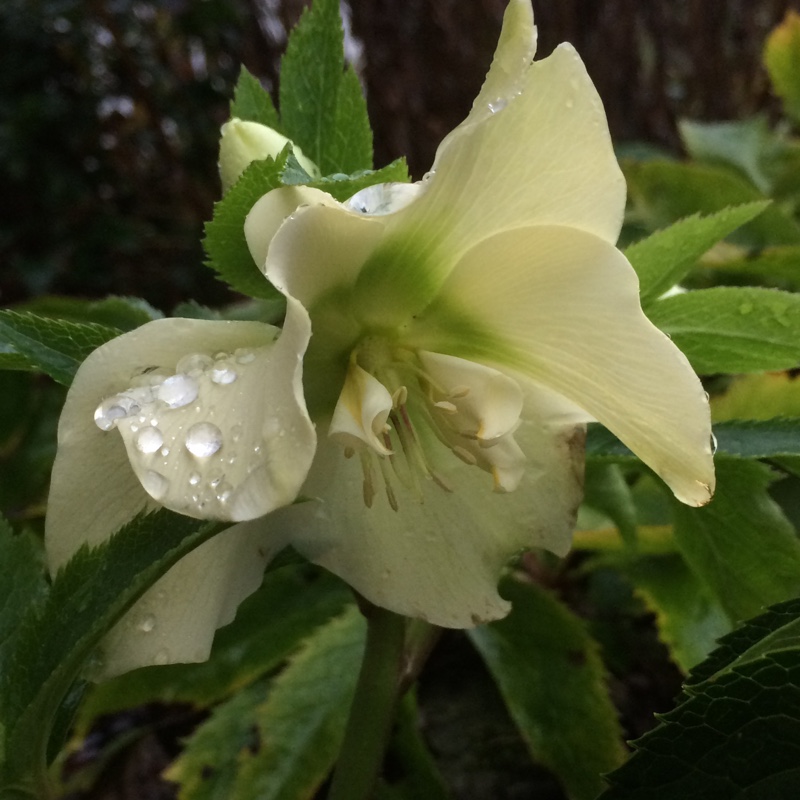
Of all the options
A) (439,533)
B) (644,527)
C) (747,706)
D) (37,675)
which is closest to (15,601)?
(37,675)

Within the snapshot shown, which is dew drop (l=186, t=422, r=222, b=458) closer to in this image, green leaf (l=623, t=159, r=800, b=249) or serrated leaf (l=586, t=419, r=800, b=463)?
serrated leaf (l=586, t=419, r=800, b=463)

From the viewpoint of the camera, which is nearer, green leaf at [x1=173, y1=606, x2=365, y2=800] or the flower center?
the flower center

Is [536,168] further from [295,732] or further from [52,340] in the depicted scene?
[295,732]

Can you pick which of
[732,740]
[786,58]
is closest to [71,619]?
[732,740]

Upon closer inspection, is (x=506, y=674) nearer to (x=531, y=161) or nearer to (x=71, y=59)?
(x=531, y=161)

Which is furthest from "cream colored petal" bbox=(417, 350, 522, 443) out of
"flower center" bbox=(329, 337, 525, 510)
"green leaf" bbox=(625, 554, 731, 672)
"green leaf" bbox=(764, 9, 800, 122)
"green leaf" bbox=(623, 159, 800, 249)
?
"green leaf" bbox=(764, 9, 800, 122)

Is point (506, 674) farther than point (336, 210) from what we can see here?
Yes
